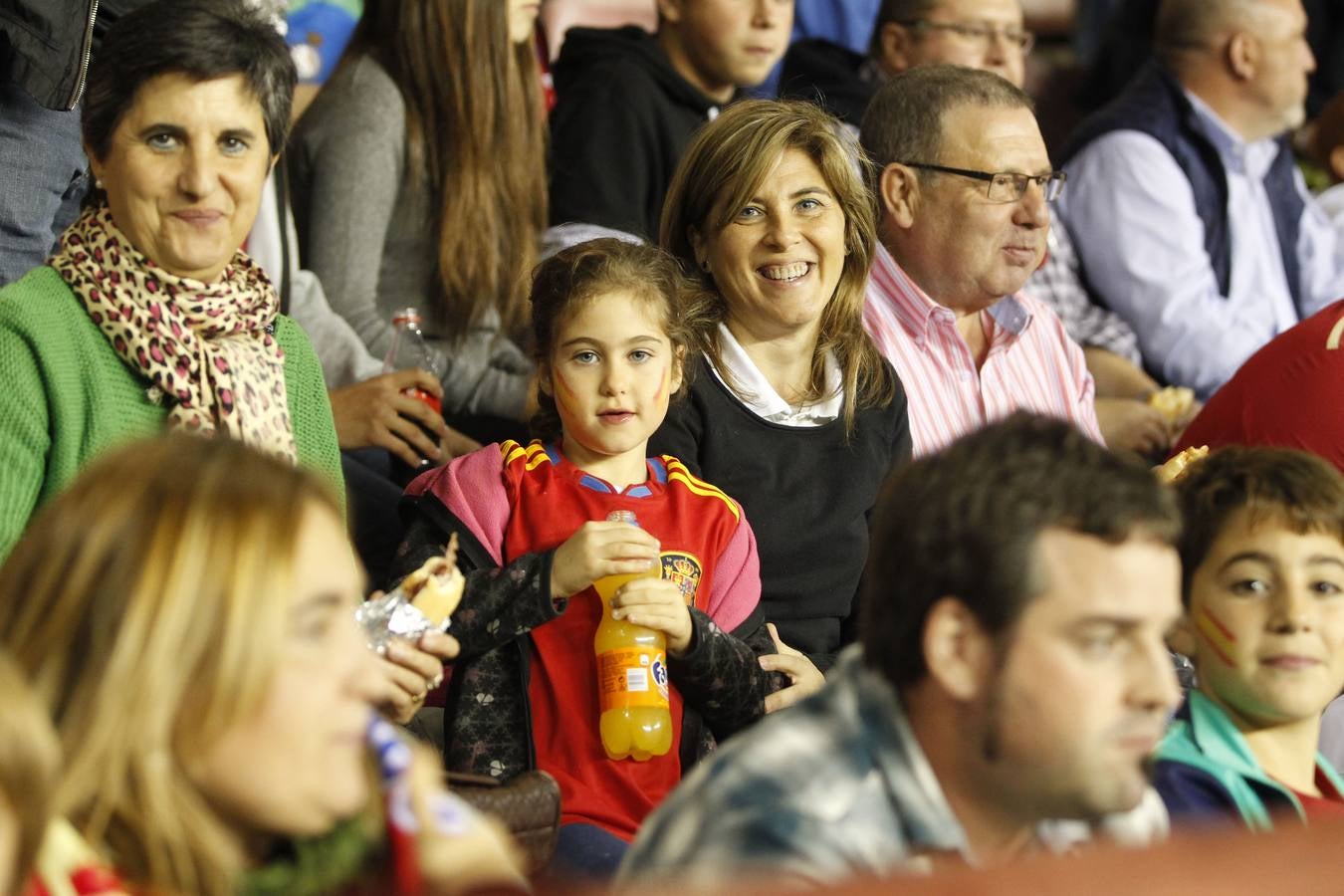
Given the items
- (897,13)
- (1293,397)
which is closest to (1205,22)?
(897,13)

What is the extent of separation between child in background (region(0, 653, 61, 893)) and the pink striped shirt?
260cm

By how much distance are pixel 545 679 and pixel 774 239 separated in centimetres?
100

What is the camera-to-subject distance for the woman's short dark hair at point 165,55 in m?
2.95

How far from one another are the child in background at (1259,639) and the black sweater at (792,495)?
0.88 meters

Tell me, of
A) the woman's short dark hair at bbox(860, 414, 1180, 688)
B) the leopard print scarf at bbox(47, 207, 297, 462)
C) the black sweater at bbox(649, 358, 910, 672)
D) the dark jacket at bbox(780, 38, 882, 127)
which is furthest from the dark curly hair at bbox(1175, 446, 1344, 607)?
the dark jacket at bbox(780, 38, 882, 127)

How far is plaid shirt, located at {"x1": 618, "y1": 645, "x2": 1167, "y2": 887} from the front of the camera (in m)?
1.66

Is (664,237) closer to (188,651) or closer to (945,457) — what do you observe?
(945,457)

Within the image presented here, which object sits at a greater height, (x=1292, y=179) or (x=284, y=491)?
(x=1292, y=179)

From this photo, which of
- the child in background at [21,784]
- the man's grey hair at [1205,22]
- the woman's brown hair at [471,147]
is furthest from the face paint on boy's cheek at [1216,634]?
the man's grey hair at [1205,22]

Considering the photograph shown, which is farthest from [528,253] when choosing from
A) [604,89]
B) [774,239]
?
[774,239]

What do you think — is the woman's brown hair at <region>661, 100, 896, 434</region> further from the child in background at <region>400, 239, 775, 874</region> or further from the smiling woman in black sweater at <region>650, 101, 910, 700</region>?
the child in background at <region>400, 239, 775, 874</region>

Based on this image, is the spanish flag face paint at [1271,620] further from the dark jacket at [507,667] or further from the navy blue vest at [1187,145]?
the navy blue vest at [1187,145]

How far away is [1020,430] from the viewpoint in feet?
6.15

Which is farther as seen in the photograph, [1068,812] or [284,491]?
[1068,812]
